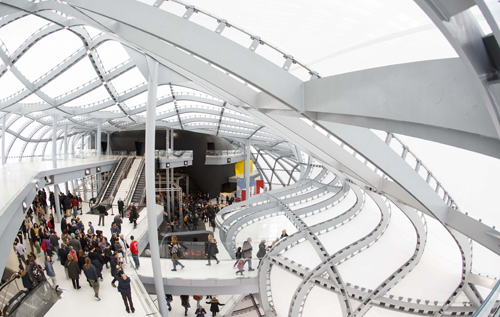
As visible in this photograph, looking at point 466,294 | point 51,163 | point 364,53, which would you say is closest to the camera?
point 364,53

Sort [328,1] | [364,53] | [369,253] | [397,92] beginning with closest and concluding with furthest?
[397,92] → [328,1] → [364,53] → [369,253]

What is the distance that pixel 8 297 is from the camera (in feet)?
21.9

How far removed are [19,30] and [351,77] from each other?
1301 cm

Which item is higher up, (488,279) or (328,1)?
(328,1)

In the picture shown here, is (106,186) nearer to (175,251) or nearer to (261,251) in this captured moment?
(175,251)

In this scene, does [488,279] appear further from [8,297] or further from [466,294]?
[8,297]

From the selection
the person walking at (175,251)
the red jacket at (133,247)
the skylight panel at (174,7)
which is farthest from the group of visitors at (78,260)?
the skylight panel at (174,7)

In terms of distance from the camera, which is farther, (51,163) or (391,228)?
(51,163)

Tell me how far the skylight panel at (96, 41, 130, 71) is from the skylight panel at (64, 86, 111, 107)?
9.52 feet

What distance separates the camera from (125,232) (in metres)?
15.5

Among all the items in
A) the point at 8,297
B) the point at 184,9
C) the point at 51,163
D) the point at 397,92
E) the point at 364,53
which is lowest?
the point at 8,297

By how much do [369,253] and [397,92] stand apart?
40.7ft

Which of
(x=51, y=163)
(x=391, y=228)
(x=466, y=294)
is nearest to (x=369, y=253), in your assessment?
(x=391, y=228)

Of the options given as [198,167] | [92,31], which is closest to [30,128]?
[198,167]
